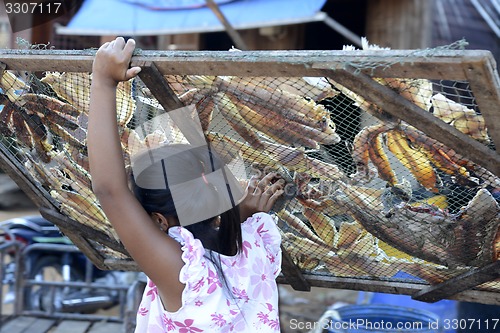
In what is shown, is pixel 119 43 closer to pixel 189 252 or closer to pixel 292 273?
pixel 189 252

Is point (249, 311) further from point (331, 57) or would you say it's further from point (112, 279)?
point (112, 279)

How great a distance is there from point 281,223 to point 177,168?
0.75m

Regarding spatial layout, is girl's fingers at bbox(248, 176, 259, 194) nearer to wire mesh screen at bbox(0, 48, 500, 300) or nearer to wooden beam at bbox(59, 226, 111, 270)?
wire mesh screen at bbox(0, 48, 500, 300)

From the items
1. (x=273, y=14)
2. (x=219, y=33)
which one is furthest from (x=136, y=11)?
(x=219, y=33)

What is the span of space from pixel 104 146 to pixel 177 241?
1.09 ft

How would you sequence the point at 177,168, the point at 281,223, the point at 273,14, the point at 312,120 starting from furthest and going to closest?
the point at 273,14 → the point at 281,223 → the point at 312,120 → the point at 177,168

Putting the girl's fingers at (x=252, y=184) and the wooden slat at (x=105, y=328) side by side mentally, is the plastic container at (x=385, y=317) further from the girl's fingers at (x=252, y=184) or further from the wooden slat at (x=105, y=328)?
the wooden slat at (x=105, y=328)

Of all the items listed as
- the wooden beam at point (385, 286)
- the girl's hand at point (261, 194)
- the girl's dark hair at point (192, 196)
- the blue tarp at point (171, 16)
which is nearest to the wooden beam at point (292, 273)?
the wooden beam at point (385, 286)

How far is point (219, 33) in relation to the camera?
9.55 metres

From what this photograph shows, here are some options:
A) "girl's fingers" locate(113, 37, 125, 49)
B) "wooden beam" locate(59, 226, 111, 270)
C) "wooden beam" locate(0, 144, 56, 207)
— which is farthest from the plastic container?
"girl's fingers" locate(113, 37, 125, 49)

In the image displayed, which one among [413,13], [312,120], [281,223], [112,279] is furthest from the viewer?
[413,13]

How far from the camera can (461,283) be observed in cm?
213

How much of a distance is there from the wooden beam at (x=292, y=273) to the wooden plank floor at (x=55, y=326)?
2.04m

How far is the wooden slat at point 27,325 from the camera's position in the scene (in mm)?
4098
